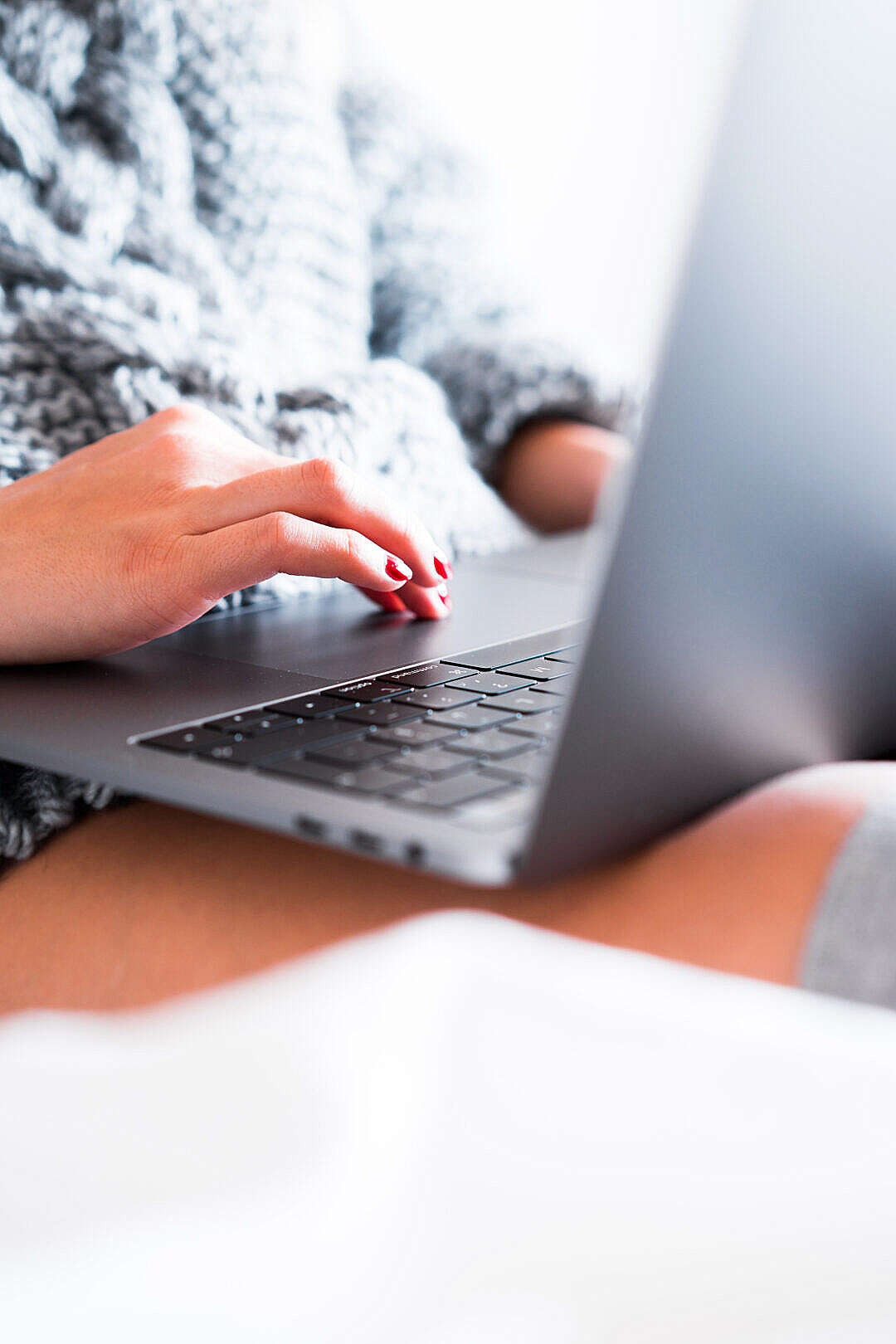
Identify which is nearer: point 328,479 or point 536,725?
point 536,725

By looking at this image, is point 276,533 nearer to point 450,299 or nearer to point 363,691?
point 363,691

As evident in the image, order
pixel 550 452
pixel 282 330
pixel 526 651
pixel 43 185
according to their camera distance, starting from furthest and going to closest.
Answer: pixel 550 452
pixel 282 330
pixel 43 185
pixel 526 651

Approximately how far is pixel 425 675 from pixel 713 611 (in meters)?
0.18

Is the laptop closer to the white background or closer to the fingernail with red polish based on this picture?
the fingernail with red polish


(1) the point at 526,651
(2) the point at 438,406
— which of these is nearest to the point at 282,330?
(2) the point at 438,406

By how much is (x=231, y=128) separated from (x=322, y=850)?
2.30ft

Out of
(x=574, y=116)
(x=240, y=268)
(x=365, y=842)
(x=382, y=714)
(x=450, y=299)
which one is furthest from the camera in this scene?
(x=574, y=116)

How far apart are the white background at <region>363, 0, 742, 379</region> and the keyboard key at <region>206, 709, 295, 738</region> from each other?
1.50 m

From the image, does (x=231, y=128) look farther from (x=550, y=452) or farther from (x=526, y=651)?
(x=526, y=651)

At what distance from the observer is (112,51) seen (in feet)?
2.70

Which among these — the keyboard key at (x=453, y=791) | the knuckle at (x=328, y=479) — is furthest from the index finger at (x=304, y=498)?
the keyboard key at (x=453, y=791)

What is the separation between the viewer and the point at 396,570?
20.4 inches

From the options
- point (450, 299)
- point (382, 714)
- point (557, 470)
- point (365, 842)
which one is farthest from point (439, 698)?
point (450, 299)

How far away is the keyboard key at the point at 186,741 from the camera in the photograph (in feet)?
1.20
